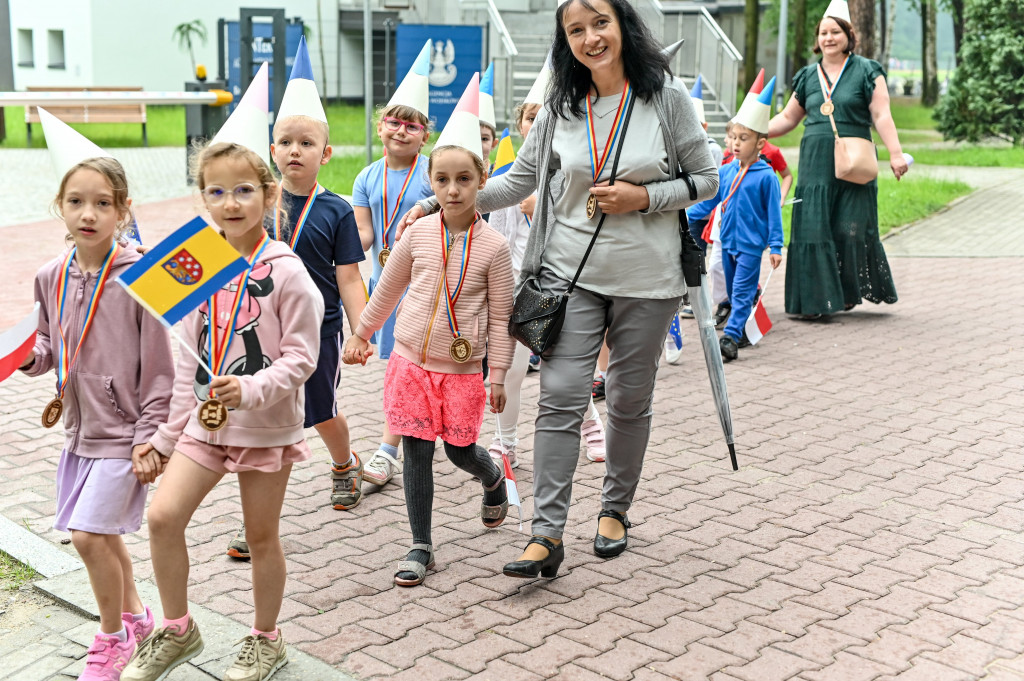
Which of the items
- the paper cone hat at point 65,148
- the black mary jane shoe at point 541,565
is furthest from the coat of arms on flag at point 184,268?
the black mary jane shoe at point 541,565

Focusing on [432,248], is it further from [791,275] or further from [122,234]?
[791,275]

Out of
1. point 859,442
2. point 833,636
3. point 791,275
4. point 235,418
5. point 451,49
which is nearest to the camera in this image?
point 235,418

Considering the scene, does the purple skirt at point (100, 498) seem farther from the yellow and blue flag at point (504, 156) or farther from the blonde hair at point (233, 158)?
the yellow and blue flag at point (504, 156)

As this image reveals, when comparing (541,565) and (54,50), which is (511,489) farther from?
(54,50)

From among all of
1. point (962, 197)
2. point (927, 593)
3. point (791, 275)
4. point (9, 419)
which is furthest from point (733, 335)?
point (962, 197)

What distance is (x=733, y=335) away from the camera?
28.1 feet

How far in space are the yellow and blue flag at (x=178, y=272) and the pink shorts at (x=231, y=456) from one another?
0.42 metres

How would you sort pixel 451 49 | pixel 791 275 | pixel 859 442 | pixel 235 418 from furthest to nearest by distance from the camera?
pixel 451 49 → pixel 791 275 → pixel 859 442 → pixel 235 418

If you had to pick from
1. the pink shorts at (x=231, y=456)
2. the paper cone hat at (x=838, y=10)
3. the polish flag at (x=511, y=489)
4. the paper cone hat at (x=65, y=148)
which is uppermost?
the paper cone hat at (x=838, y=10)

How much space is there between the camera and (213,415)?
3.29 metres

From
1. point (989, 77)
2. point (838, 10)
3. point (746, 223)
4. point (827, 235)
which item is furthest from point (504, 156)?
point (989, 77)

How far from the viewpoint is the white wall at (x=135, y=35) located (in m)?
36.4

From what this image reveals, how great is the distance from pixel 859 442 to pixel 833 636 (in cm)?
253

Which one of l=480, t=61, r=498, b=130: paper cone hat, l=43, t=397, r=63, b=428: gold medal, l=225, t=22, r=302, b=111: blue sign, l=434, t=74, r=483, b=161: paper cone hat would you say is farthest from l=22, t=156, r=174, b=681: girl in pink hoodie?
l=225, t=22, r=302, b=111: blue sign
